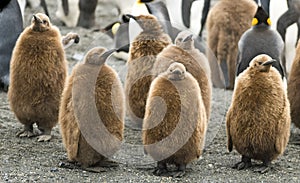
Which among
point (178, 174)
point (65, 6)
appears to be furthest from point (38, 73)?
point (65, 6)

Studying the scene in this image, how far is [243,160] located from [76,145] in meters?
1.05

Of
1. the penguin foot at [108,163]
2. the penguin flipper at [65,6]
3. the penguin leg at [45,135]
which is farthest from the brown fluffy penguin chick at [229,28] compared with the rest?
the penguin flipper at [65,6]

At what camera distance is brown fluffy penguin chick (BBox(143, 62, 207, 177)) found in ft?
14.8

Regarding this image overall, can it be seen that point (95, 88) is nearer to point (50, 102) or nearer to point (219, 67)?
point (50, 102)

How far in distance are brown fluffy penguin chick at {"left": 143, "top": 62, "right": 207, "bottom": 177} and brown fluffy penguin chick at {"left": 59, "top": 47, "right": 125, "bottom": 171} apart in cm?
20

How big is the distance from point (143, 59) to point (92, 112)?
0.90m

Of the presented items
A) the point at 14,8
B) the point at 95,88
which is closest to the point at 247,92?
the point at 95,88

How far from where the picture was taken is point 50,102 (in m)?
Result: 5.16

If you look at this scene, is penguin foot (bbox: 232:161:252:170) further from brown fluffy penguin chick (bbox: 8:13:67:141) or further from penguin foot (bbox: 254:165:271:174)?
brown fluffy penguin chick (bbox: 8:13:67:141)

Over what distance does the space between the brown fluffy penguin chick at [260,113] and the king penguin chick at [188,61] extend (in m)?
0.31

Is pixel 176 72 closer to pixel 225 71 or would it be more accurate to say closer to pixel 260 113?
pixel 260 113

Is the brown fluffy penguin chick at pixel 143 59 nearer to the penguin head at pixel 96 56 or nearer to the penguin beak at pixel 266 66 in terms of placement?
the penguin head at pixel 96 56

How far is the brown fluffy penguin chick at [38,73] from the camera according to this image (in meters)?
5.07

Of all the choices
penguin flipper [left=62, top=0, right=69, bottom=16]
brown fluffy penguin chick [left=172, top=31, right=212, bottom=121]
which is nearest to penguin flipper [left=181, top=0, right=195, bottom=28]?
penguin flipper [left=62, top=0, right=69, bottom=16]
